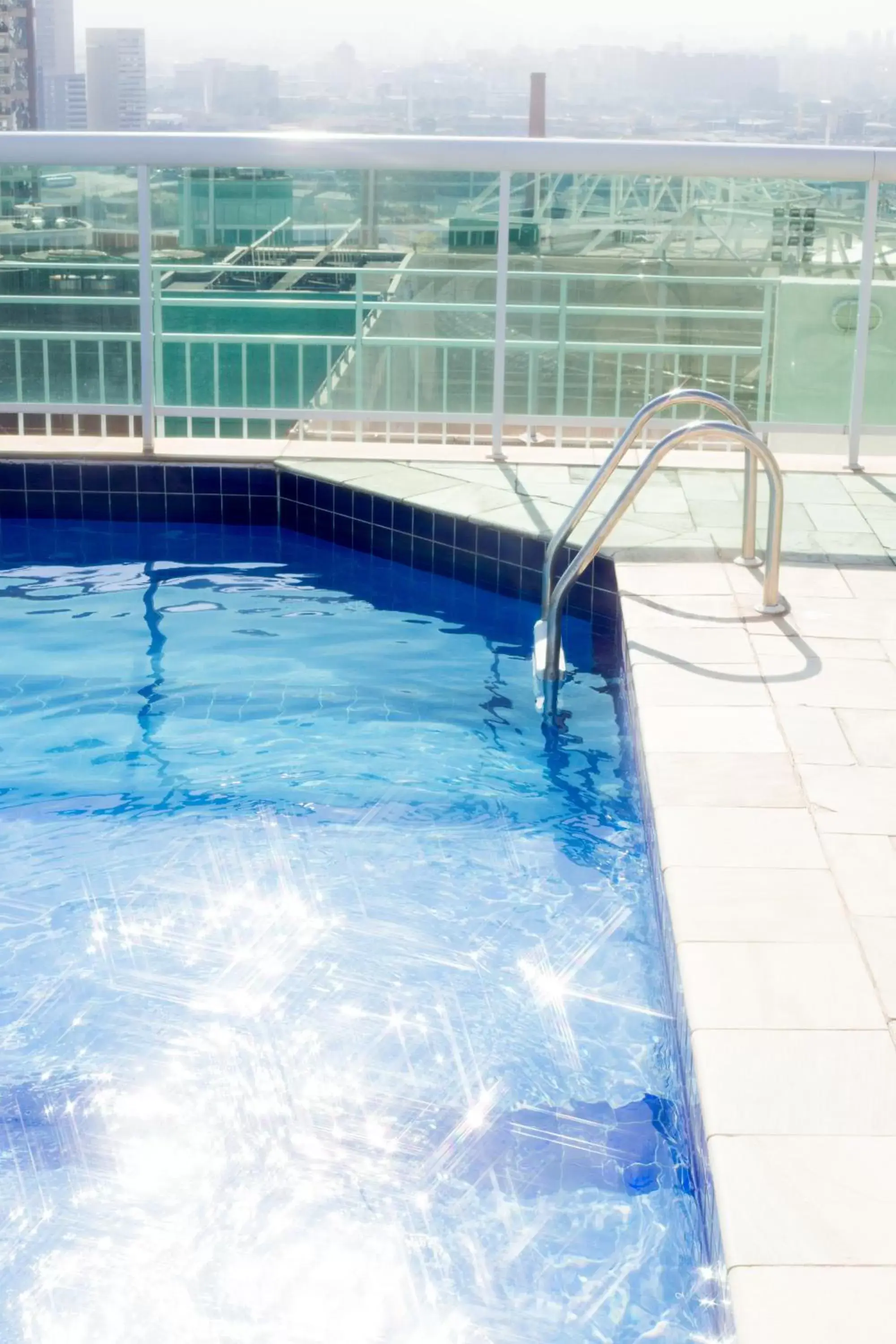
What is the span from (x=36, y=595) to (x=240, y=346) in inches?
72.9

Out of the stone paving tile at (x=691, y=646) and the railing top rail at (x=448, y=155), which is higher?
the railing top rail at (x=448, y=155)

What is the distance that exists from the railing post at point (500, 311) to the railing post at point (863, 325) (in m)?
1.42

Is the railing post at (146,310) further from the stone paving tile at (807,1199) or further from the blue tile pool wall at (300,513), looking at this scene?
the stone paving tile at (807,1199)

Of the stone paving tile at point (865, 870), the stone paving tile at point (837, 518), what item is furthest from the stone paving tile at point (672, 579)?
the stone paving tile at point (865, 870)

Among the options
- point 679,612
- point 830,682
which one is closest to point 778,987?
point 830,682

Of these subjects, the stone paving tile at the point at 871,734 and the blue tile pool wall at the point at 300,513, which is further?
the blue tile pool wall at the point at 300,513

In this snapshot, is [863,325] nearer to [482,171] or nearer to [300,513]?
[482,171]

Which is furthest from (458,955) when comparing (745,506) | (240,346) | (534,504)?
(240,346)

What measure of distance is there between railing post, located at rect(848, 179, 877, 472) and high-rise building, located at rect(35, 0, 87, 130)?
644 feet

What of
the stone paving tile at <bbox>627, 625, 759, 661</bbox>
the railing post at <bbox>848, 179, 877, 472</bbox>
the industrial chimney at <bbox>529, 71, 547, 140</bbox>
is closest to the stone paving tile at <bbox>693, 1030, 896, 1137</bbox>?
the stone paving tile at <bbox>627, 625, 759, 661</bbox>

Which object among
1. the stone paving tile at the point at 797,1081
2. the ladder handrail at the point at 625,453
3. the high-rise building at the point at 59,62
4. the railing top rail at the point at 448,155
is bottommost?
the stone paving tile at the point at 797,1081

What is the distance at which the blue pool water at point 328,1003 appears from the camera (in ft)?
7.07

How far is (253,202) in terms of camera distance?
5945mm

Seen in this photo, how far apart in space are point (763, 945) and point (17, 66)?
444ft
